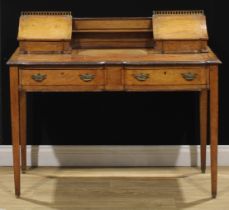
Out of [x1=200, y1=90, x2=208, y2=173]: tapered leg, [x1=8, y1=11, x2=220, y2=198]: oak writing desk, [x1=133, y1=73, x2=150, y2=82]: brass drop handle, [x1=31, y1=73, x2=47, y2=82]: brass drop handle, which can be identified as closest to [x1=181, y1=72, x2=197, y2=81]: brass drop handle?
[x1=8, y1=11, x2=220, y2=198]: oak writing desk

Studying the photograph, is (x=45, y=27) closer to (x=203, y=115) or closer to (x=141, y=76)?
(x=141, y=76)

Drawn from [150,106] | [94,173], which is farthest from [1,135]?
[150,106]

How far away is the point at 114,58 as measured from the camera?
12.0 feet

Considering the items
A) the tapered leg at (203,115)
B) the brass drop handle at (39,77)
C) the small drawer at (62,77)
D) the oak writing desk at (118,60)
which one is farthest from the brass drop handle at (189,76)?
the brass drop handle at (39,77)

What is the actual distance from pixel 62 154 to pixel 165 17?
1.24 meters

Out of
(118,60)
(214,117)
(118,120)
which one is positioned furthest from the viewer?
(118,120)

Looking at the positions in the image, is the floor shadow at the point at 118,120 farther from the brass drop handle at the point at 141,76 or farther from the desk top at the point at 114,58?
the brass drop handle at the point at 141,76

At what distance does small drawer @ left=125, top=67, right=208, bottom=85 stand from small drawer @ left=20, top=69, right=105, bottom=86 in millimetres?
173

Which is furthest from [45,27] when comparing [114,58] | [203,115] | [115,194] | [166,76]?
[203,115]

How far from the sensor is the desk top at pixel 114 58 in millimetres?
3604

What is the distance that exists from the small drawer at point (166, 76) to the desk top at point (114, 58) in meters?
0.04

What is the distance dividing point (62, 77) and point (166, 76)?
580mm

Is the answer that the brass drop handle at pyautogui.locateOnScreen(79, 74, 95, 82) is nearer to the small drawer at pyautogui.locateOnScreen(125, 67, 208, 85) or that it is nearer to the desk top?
the desk top

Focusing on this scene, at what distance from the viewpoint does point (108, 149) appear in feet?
14.7
